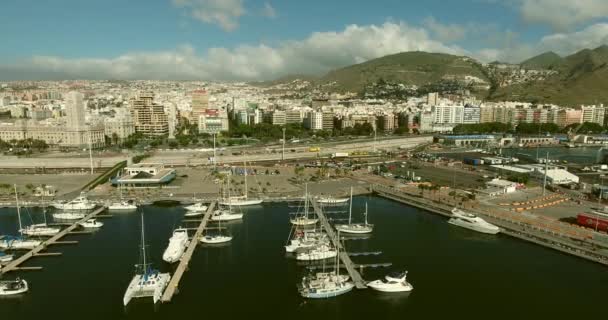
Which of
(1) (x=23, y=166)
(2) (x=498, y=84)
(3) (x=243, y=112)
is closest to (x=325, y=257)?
(1) (x=23, y=166)

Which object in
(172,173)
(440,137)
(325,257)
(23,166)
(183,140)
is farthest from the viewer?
(440,137)

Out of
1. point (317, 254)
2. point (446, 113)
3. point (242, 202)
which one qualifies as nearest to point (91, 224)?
point (242, 202)

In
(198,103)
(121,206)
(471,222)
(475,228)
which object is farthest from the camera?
(198,103)

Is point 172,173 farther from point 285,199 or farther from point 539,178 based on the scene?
point 539,178

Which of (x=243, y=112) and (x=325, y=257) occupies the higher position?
(x=243, y=112)

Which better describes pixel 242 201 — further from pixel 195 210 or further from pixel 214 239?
pixel 214 239

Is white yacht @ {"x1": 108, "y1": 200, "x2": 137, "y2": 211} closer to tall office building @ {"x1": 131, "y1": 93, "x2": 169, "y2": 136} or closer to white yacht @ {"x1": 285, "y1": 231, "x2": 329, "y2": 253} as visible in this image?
white yacht @ {"x1": 285, "y1": 231, "x2": 329, "y2": 253}
